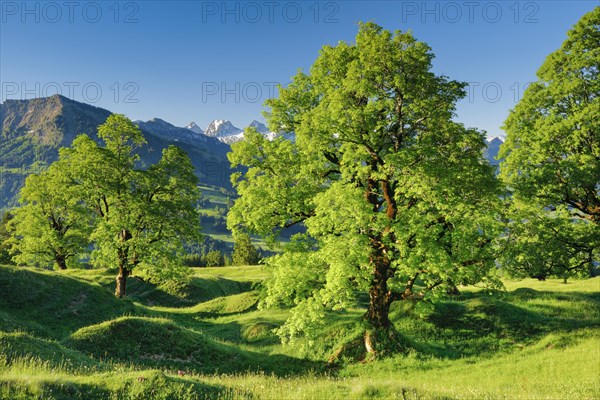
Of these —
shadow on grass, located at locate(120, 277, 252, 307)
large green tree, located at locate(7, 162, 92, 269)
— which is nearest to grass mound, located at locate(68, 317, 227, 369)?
shadow on grass, located at locate(120, 277, 252, 307)

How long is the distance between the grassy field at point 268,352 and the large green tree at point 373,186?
135 inches

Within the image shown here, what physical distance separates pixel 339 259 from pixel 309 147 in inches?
264

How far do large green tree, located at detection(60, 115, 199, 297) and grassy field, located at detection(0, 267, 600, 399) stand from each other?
4699 mm

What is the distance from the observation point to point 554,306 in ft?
101

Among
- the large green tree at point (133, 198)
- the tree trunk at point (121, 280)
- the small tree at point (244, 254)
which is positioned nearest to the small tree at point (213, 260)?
the small tree at point (244, 254)

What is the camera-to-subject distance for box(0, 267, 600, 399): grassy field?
1191cm

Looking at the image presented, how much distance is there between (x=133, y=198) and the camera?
126 feet

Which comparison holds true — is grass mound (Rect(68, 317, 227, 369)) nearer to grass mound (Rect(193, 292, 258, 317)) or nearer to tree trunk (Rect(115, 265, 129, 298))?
grass mound (Rect(193, 292, 258, 317))

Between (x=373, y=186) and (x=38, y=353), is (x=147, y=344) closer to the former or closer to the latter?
(x=38, y=353)

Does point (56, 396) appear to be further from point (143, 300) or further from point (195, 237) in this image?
point (143, 300)

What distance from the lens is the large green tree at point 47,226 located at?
182 ft

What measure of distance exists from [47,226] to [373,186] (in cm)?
5455

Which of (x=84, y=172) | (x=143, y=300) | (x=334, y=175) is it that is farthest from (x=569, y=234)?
(x=143, y=300)

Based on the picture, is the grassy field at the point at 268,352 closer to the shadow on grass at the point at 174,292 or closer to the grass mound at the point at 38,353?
the grass mound at the point at 38,353
